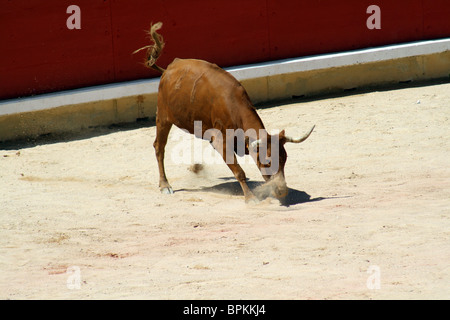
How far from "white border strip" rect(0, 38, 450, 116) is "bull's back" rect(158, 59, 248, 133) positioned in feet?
8.53

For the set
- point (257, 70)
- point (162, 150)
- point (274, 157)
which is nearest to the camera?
point (274, 157)

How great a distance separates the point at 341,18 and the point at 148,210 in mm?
5361

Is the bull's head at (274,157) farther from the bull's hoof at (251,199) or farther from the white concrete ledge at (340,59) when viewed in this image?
the white concrete ledge at (340,59)

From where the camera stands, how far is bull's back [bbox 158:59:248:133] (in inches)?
251

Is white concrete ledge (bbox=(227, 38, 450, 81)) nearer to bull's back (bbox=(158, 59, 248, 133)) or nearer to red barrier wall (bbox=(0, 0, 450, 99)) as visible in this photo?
red barrier wall (bbox=(0, 0, 450, 99))

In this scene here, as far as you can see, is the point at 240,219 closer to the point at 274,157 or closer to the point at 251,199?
the point at 251,199

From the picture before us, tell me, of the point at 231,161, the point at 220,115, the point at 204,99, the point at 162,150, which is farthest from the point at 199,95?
the point at 162,150

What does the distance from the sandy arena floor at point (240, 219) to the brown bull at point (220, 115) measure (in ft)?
1.06

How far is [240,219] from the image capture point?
19.0 feet

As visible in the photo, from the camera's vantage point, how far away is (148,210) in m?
6.25

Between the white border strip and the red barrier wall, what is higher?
the red barrier wall

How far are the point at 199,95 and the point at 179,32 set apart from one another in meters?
3.65

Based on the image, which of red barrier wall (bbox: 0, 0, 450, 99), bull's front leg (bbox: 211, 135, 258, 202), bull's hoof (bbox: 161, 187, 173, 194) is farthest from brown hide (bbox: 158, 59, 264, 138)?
red barrier wall (bbox: 0, 0, 450, 99)

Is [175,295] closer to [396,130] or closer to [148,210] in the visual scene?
[148,210]
